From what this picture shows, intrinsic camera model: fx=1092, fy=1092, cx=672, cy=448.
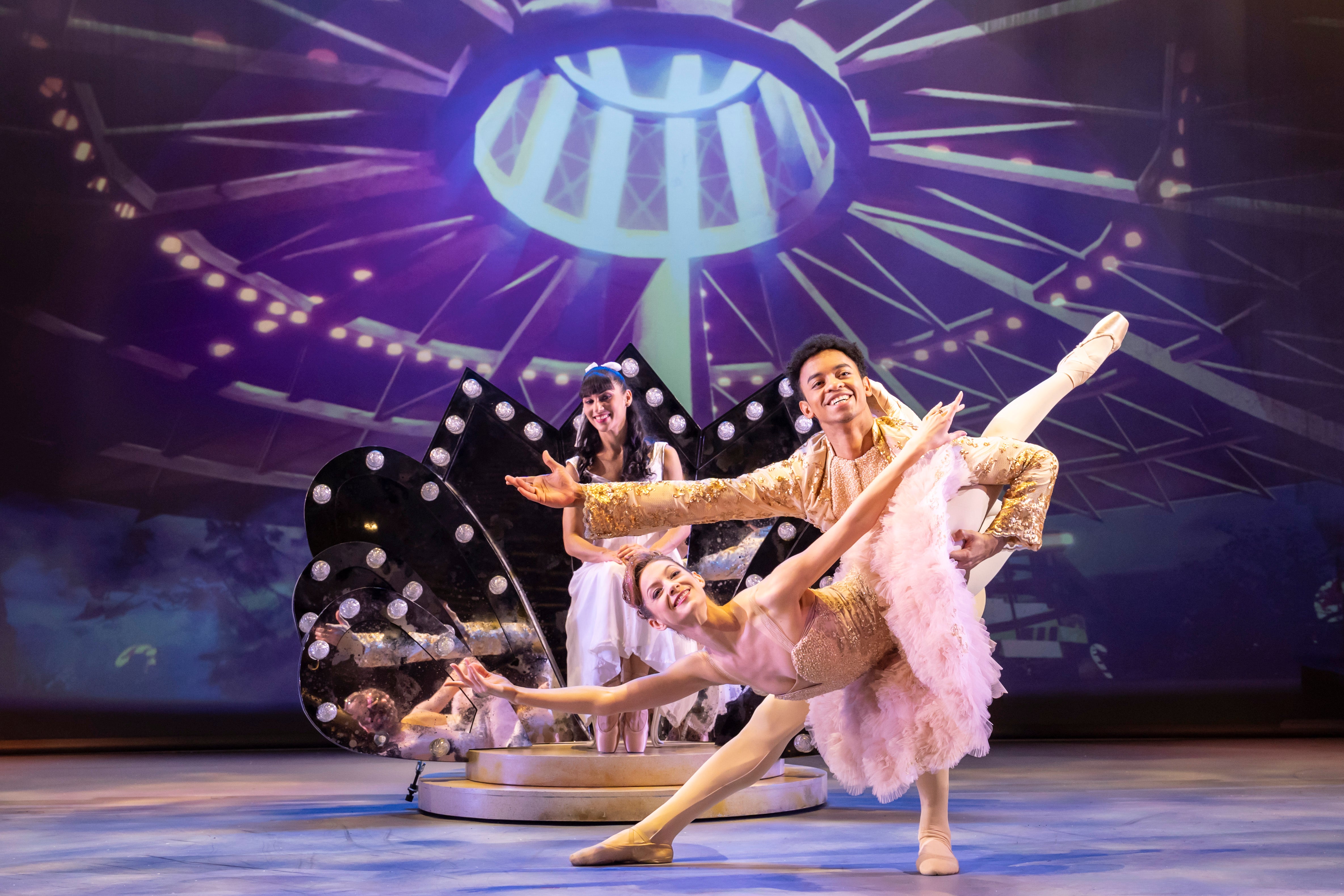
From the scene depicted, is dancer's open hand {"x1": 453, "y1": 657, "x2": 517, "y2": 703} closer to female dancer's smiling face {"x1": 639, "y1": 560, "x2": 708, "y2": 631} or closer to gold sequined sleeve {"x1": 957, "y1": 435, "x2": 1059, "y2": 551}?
female dancer's smiling face {"x1": 639, "y1": 560, "x2": 708, "y2": 631}

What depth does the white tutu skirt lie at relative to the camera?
365cm

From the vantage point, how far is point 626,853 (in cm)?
259

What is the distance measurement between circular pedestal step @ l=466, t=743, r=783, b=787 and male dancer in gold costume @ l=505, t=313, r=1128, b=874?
635mm

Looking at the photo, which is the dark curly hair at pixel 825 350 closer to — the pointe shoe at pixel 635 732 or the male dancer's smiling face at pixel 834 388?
the male dancer's smiling face at pixel 834 388

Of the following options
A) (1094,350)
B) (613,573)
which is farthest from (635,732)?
(1094,350)

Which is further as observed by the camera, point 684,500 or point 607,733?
point 607,733

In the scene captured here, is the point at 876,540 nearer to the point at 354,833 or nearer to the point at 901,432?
the point at 901,432

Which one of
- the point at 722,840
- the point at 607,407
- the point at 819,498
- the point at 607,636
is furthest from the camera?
the point at 607,407

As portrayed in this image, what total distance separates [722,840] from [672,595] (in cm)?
94

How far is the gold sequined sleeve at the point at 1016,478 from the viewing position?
259 cm

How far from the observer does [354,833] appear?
3162 mm

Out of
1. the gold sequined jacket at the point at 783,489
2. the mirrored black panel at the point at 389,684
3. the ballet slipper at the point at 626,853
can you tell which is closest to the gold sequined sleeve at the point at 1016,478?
the gold sequined jacket at the point at 783,489

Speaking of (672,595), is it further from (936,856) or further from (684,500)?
(936,856)

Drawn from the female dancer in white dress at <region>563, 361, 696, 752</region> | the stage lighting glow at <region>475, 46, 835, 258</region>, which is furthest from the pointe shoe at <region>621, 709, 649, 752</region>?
the stage lighting glow at <region>475, 46, 835, 258</region>
